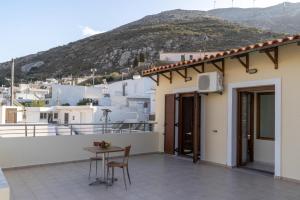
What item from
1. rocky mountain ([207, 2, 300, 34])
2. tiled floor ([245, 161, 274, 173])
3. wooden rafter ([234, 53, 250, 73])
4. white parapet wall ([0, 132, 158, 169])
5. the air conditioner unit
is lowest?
tiled floor ([245, 161, 274, 173])

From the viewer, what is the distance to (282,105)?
652 cm

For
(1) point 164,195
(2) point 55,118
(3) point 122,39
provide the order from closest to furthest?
(1) point 164,195
(2) point 55,118
(3) point 122,39

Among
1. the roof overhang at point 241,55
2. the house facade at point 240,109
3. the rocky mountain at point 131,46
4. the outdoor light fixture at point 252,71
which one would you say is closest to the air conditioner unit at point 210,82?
the house facade at point 240,109

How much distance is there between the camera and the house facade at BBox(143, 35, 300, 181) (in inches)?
251

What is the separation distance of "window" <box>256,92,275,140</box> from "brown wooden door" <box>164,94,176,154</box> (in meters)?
2.43

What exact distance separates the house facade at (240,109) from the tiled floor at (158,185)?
64 cm

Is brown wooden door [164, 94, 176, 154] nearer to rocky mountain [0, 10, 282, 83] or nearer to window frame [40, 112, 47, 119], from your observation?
window frame [40, 112, 47, 119]

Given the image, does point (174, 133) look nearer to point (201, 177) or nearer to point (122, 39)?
point (201, 177)

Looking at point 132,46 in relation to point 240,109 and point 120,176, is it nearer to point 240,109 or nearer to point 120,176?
point 240,109

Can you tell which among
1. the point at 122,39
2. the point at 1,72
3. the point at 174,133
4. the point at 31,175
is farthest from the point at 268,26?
the point at 31,175

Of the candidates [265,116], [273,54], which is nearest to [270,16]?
[265,116]

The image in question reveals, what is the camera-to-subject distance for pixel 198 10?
2808 inches

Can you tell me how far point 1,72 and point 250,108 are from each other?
55.9m

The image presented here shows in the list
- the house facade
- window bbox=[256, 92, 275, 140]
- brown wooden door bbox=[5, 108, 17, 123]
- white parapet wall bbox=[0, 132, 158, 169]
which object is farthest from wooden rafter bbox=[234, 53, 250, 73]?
brown wooden door bbox=[5, 108, 17, 123]
